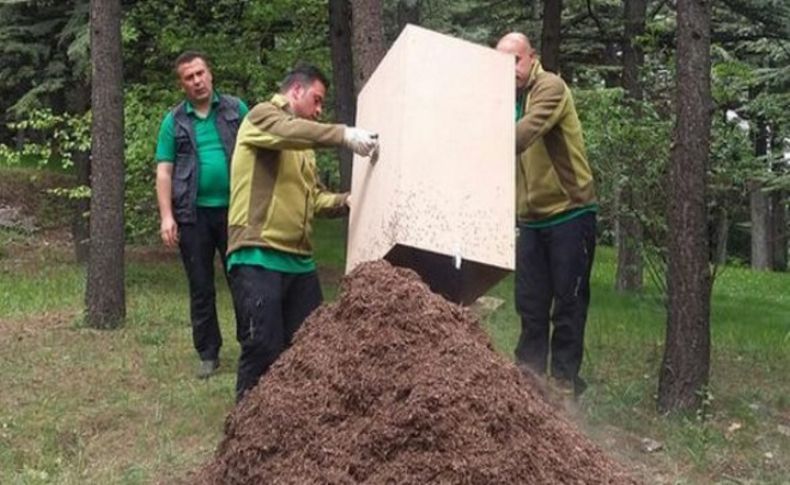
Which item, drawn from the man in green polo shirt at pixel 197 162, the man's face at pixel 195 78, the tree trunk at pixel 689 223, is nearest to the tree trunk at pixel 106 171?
the man in green polo shirt at pixel 197 162

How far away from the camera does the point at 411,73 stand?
4.93 meters

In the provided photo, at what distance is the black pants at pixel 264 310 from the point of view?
574 cm

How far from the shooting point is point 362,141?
514cm

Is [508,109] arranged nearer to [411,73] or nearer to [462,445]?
[411,73]

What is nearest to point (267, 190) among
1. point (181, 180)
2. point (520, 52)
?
point (520, 52)

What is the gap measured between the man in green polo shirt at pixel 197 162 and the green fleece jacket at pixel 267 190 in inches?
53.5

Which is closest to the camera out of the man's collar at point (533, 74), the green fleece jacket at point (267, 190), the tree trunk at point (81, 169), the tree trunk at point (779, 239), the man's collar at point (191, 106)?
the green fleece jacket at point (267, 190)

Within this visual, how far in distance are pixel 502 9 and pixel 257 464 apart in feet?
44.5

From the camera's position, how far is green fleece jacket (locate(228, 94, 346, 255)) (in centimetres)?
563

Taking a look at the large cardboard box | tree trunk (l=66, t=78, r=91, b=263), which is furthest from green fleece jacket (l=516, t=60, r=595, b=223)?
tree trunk (l=66, t=78, r=91, b=263)

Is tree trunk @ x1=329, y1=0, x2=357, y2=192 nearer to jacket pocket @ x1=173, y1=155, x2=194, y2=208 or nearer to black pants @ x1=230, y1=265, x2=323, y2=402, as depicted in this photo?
jacket pocket @ x1=173, y1=155, x2=194, y2=208

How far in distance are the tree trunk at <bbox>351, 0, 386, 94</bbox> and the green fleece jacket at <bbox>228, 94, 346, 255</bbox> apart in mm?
3311

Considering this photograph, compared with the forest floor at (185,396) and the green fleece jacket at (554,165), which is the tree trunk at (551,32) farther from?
the green fleece jacket at (554,165)

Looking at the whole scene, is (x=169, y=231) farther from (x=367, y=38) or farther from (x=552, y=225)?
(x=367, y=38)
